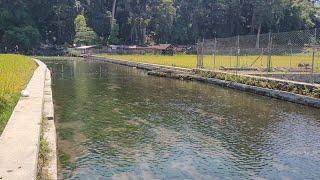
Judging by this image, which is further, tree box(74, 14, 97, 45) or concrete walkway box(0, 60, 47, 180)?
tree box(74, 14, 97, 45)

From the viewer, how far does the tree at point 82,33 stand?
98.7 m

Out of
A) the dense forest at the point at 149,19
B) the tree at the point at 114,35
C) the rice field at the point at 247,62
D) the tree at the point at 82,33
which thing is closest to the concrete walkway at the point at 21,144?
the rice field at the point at 247,62

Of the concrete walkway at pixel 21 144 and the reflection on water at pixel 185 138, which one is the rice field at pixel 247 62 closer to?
the reflection on water at pixel 185 138

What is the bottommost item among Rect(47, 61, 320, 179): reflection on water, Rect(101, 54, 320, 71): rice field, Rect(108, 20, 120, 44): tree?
Rect(47, 61, 320, 179): reflection on water

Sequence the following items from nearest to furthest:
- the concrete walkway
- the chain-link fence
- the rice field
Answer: the concrete walkway < the chain-link fence < the rice field

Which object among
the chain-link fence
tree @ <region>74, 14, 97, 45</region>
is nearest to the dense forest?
tree @ <region>74, 14, 97, 45</region>

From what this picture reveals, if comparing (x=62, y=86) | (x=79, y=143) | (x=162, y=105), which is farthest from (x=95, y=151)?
(x=62, y=86)

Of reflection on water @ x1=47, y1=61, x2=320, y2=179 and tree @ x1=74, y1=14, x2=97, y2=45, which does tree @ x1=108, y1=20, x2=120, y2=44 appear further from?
reflection on water @ x1=47, y1=61, x2=320, y2=179

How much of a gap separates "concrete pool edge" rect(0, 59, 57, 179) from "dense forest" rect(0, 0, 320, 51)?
87.8 meters

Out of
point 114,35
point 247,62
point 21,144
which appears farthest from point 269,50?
point 114,35

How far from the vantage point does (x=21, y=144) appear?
893cm

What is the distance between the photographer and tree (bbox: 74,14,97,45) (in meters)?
98.7

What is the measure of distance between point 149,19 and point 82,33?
51.9 ft

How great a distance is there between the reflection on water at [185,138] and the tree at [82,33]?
260 ft
